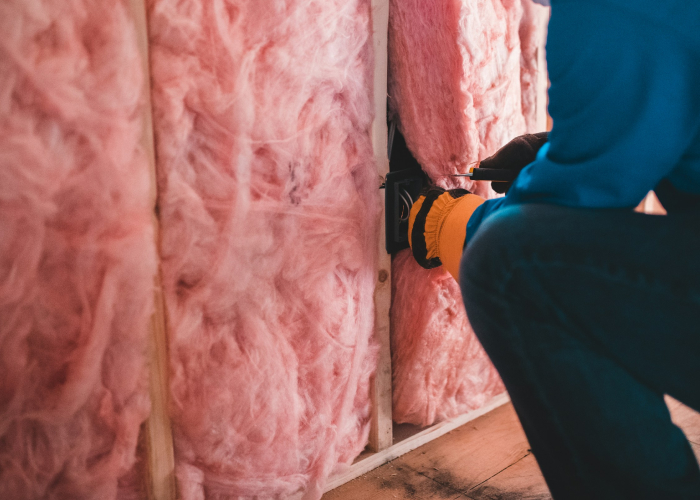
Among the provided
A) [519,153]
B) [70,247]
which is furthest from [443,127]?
[70,247]

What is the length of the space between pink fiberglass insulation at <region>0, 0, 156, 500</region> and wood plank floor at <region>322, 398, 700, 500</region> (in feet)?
1.51

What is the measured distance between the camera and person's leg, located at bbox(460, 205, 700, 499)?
1.66 feet

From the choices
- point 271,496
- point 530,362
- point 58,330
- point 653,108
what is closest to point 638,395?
point 530,362

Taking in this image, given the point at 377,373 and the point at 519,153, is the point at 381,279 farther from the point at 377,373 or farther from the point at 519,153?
the point at 519,153

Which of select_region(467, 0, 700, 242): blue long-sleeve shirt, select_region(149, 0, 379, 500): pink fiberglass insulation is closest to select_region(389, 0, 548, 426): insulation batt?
select_region(149, 0, 379, 500): pink fiberglass insulation

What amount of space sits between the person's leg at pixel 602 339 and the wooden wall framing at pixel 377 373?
423 mm

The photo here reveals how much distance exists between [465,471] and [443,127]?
692mm

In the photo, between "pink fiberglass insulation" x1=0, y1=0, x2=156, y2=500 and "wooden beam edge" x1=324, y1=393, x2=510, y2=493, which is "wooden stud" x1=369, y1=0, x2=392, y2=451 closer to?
"wooden beam edge" x1=324, y1=393, x2=510, y2=493

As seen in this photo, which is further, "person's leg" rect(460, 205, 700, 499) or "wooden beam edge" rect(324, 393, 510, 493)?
"wooden beam edge" rect(324, 393, 510, 493)

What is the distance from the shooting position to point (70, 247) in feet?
2.11

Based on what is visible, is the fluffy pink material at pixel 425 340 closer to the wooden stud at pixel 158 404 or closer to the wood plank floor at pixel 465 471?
the wood plank floor at pixel 465 471

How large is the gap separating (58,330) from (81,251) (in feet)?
0.36

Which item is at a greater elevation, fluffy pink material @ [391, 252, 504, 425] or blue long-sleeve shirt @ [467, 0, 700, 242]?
blue long-sleeve shirt @ [467, 0, 700, 242]

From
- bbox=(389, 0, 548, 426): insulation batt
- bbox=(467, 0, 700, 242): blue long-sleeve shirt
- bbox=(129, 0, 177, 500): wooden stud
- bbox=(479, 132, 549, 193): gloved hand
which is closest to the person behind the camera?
bbox=(467, 0, 700, 242): blue long-sleeve shirt
